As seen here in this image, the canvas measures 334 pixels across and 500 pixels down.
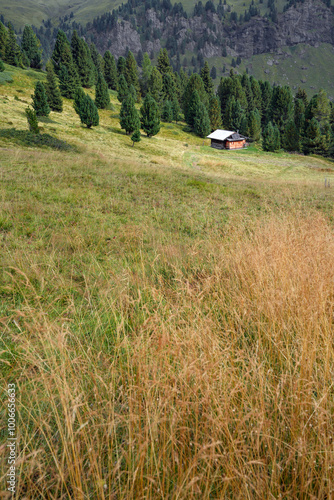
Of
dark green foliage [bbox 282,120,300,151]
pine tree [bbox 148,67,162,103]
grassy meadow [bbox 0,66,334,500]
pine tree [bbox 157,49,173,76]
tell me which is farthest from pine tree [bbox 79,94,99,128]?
pine tree [bbox 157,49,173,76]

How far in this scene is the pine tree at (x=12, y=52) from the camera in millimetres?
60719

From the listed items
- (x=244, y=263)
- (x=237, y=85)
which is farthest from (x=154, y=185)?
(x=237, y=85)

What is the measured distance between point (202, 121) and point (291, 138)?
20260 millimetres

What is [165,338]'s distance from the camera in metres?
1.73

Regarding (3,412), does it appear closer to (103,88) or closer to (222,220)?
(222,220)

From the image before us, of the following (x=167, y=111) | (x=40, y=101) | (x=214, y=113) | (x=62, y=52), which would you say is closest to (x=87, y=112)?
(x=40, y=101)

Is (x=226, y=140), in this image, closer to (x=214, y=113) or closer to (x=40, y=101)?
(x=214, y=113)

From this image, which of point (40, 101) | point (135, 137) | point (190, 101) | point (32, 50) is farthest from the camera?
point (32, 50)

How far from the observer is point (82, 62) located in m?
66.3

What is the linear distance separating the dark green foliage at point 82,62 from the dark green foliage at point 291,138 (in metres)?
48.3

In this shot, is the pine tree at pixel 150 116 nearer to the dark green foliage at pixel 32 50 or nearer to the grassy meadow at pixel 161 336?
the grassy meadow at pixel 161 336

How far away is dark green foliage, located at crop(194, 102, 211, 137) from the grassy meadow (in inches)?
2154

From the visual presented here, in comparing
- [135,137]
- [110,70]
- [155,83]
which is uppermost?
[110,70]

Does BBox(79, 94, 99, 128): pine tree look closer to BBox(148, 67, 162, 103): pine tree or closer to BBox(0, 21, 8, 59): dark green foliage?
BBox(148, 67, 162, 103): pine tree
